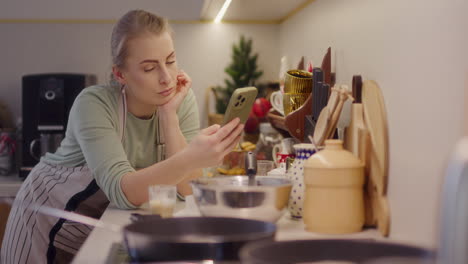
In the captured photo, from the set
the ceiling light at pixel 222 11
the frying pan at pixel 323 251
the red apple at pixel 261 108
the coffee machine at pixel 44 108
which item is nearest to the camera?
the frying pan at pixel 323 251

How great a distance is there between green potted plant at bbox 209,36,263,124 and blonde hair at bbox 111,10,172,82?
1372mm

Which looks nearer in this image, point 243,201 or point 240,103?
point 243,201

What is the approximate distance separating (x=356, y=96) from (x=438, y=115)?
1.21 ft

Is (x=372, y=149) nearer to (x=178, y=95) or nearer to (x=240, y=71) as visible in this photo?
(x=178, y=95)

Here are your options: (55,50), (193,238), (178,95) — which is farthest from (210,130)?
(55,50)

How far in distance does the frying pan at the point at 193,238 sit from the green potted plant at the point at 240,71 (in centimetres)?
223

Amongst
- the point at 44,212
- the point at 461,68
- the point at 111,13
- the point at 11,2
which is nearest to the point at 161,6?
the point at 111,13

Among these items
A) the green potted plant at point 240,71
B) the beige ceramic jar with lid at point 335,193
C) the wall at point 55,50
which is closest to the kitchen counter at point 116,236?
the beige ceramic jar with lid at point 335,193

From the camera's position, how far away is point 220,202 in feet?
A: 3.98

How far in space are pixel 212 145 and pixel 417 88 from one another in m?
0.63

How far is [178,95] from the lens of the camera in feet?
6.57

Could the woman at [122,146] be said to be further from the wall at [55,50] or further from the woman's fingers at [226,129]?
the wall at [55,50]

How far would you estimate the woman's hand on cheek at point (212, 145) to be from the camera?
64.9 inches

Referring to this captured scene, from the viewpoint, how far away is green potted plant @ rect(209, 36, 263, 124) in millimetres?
3270
